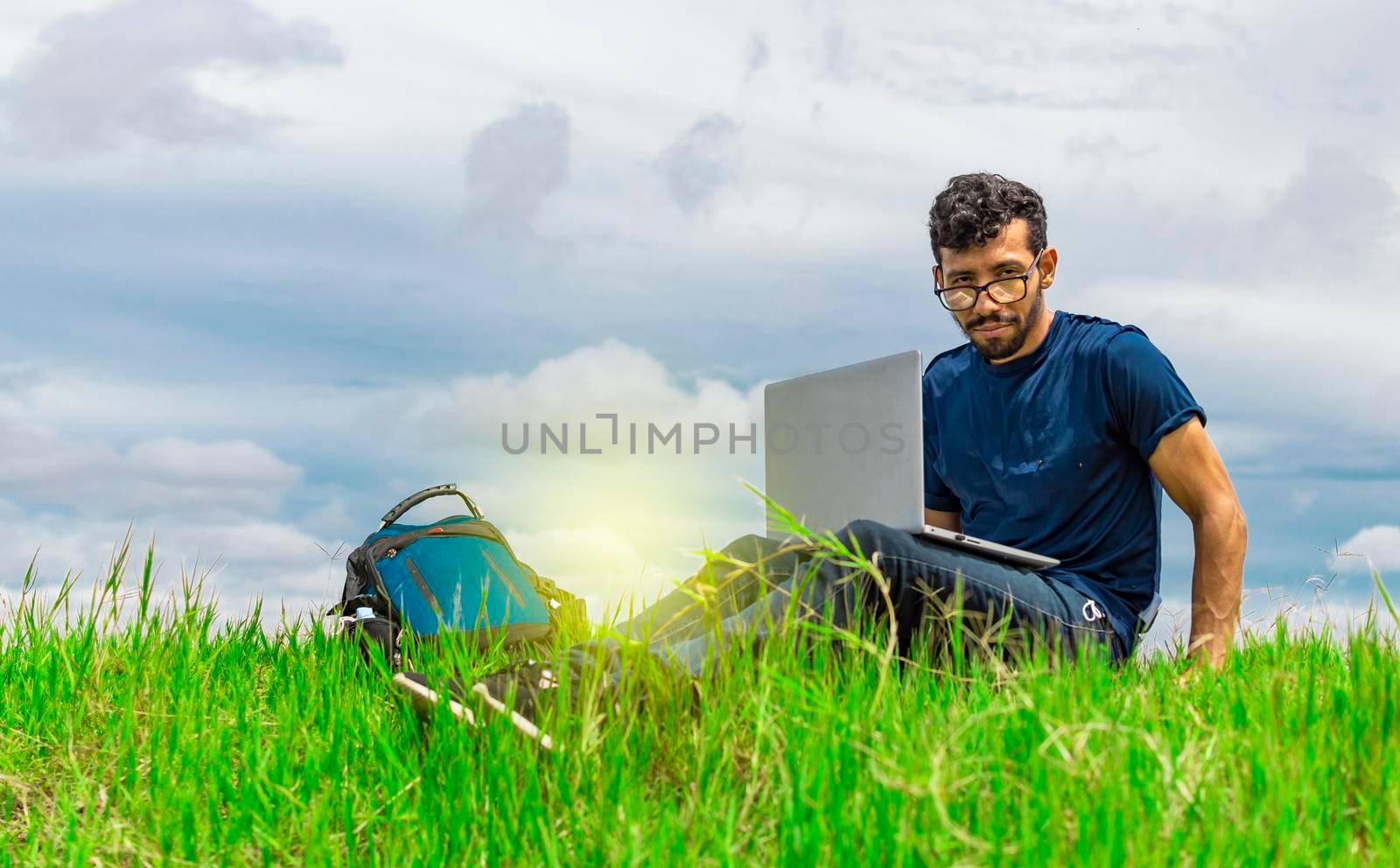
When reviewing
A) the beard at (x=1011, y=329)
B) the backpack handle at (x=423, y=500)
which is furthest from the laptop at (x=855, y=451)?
the backpack handle at (x=423, y=500)

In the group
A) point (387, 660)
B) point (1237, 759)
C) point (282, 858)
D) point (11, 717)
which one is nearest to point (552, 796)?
point (282, 858)

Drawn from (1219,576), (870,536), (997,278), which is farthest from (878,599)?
(997,278)

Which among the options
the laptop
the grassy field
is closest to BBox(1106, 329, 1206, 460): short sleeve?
the laptop

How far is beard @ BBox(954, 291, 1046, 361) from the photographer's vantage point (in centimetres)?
495

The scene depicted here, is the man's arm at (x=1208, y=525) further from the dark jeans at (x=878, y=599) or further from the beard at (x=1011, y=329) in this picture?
the beard at (x=1011, y=329)

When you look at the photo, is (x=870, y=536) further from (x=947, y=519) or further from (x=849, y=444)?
(x=947, y=519)

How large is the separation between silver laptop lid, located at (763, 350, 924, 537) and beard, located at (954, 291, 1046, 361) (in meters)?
0.91

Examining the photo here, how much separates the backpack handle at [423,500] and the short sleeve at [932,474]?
2.32 m

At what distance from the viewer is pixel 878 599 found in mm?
3674

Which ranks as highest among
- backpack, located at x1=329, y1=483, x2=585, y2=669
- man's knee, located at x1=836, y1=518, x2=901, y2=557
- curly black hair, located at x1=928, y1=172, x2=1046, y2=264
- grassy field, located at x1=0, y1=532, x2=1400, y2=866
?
curly black hair, located at x1=928, y1=172, x2=1046, y2=264

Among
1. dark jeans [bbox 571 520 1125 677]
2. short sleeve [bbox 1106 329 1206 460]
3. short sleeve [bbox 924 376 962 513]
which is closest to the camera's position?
dark jeans [bbox 571 520 1125 677]

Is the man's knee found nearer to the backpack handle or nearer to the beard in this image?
the beard

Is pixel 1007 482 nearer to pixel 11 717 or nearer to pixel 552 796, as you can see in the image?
pixel 552 796

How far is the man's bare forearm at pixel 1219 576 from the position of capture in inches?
165
